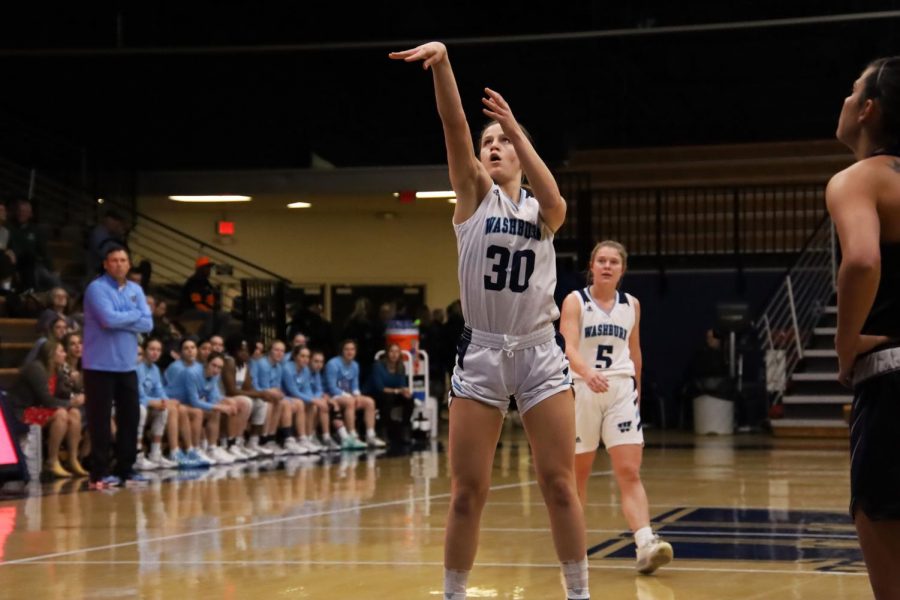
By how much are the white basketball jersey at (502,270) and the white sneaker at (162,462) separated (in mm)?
9387

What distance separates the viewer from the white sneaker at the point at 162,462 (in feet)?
44.9

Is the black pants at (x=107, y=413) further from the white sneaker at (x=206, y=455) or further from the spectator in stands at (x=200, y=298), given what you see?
the spectator in stands at (x=200, y=298)

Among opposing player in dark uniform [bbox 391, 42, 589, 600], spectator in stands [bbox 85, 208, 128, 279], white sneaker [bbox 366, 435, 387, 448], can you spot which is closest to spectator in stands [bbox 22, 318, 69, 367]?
spectator in stands [bbox 85, 208, 128, 279]

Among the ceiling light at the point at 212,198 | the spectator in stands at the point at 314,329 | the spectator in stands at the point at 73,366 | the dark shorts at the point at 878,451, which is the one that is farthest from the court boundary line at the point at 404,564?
the ceiling light at the point at 212,198

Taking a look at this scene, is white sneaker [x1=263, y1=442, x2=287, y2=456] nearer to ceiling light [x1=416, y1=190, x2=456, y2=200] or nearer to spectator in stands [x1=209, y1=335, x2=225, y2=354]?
spectator in stands [x1=209, y1=335, x2=225, y2=354]

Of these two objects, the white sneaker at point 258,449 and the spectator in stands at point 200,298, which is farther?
the spectator in stands at point 200,298

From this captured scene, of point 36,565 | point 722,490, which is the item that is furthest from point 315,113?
point 36,565

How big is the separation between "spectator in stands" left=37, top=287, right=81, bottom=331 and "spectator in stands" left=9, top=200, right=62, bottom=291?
1.33 metres

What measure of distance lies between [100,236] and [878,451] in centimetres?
1599

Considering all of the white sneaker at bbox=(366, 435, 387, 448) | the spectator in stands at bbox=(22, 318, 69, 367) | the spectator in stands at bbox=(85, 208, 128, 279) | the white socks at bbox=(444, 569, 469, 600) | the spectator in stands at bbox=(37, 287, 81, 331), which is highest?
the spectator in stands at bbox=(85, 208, 128, 279)

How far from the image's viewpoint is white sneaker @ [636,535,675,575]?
6.56 meters

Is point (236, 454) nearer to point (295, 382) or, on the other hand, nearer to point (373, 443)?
point (295, 382)

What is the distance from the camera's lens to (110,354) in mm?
11375

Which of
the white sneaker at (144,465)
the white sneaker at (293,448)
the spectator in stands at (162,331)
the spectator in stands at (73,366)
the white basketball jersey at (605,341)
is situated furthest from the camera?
the white sneaker at (293,448)
